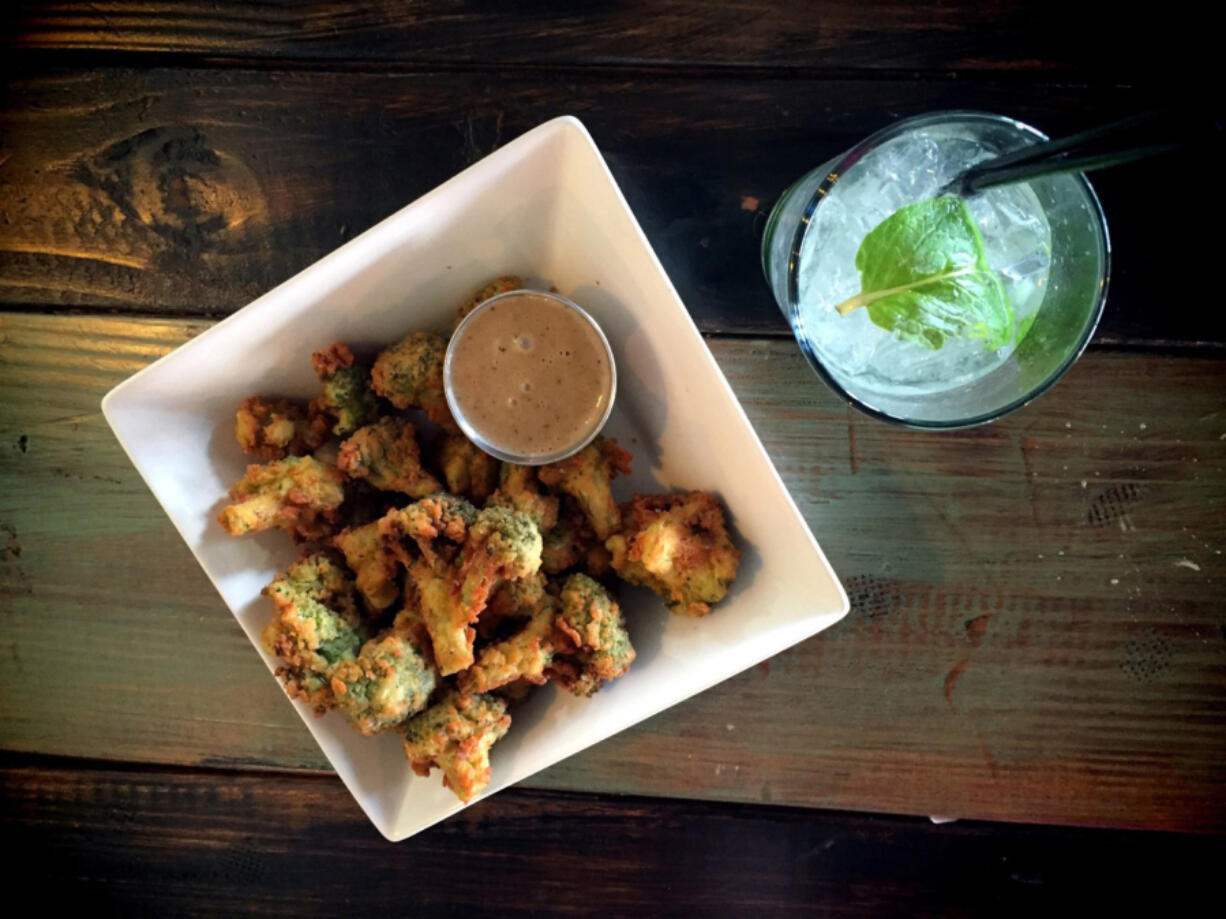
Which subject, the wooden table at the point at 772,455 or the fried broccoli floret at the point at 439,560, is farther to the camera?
the wooden table at the point at 772,455

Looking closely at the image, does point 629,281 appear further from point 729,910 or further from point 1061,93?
point 729,910

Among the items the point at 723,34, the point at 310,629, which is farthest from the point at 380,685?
the point at 723,34

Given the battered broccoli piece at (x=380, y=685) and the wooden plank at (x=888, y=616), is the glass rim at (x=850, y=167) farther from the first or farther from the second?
the battered broccoli piece at (x=380, y=685)

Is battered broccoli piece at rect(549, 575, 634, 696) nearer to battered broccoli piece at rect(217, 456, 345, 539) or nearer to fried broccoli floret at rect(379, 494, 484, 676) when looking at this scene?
fried broccoli floret at rect(379, 494, 484, 676)

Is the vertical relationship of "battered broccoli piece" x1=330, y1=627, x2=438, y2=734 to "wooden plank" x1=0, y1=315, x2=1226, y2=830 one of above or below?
above

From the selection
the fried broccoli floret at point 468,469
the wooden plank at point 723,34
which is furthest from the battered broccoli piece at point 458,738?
the wooden plank at point 723,34

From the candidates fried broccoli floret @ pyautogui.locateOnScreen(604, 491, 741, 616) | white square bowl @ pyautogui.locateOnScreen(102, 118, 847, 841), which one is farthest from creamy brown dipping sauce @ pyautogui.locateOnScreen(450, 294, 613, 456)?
fried broccoli floret @ pyautogui.locateOnScreen(604, 491, 741, 616)
